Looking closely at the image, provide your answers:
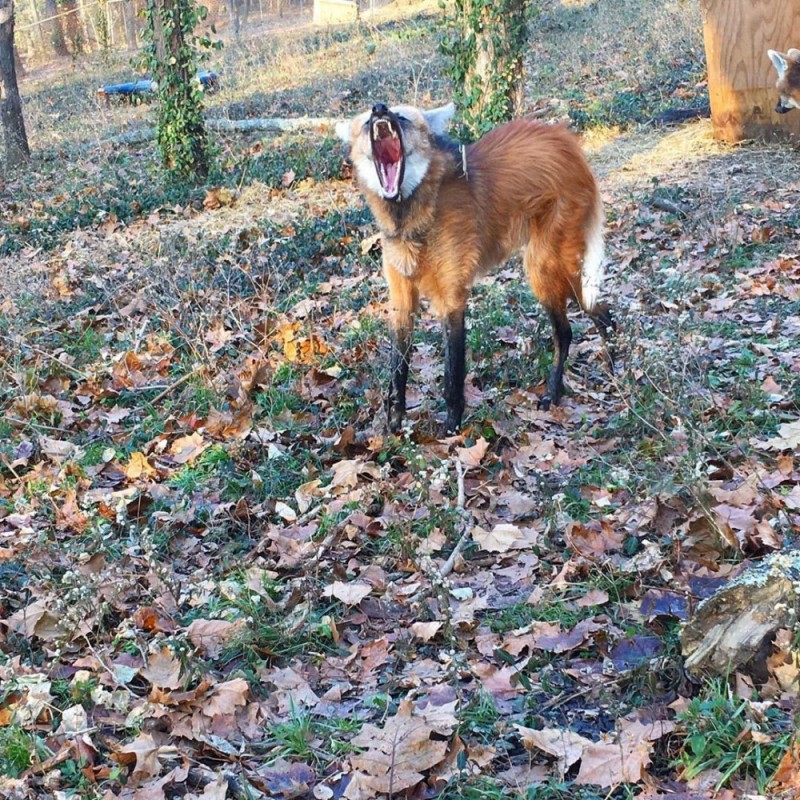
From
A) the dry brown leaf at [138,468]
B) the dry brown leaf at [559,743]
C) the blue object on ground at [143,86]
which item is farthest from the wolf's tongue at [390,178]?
the blue object on ground at [143,86]

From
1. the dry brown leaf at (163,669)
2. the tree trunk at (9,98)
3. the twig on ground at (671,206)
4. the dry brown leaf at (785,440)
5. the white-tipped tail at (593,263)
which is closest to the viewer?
the dry brown leaf at (163,669)

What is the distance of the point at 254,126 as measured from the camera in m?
11.9

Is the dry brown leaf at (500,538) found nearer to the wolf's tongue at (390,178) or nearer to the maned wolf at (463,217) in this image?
the maned wolf at (463,217)

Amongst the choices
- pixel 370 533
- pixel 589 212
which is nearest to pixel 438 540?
pixel 370 533

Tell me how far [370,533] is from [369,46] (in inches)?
606

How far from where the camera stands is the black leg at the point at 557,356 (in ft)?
14.6

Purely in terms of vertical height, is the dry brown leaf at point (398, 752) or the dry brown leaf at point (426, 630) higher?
the dry brown leaf at point (398, 752)

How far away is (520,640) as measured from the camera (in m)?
2.67

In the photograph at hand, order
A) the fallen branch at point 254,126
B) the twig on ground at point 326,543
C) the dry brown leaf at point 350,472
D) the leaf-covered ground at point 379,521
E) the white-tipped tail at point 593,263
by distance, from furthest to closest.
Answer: the fallen branch at point 254,126 → the white-tipped tail at point 593,263 → the dry brown leaf at point 350,472 → the twig on ground at point 326,543 → the leaf-covered ground at point 379,521

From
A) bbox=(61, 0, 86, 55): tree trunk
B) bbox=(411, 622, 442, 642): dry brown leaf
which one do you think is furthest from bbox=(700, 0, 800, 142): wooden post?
bbox=(61, 0, 86, 55): tree trunk

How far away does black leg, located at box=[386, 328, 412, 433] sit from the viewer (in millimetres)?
4312

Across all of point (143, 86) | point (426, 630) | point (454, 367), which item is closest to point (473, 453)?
point (454, 367)

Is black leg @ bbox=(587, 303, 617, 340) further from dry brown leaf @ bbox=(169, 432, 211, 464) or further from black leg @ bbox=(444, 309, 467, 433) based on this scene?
dry brown leaf @ bbox=(169, 432, 211, 464)

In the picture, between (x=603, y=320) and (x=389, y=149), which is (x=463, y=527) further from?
(x=603, y=320)
